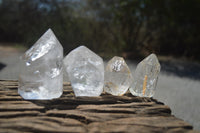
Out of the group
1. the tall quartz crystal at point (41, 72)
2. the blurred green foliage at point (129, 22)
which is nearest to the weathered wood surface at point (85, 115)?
the tall quartz crystal at point (41, 72)

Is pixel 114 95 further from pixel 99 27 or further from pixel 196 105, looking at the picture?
pixel 99 27

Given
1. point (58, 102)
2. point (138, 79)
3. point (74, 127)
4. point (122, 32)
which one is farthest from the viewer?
point (122, 32)

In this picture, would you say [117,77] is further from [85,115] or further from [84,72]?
[85,115]

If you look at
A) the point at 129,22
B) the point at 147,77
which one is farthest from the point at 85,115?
the point at 129,22

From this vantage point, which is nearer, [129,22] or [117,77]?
[117,77]

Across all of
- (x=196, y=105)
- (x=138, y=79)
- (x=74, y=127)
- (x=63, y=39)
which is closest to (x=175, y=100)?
(x=196, y=105)

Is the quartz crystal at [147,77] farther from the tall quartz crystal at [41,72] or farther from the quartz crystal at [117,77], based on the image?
the tall quartz crystal at [41,72]
